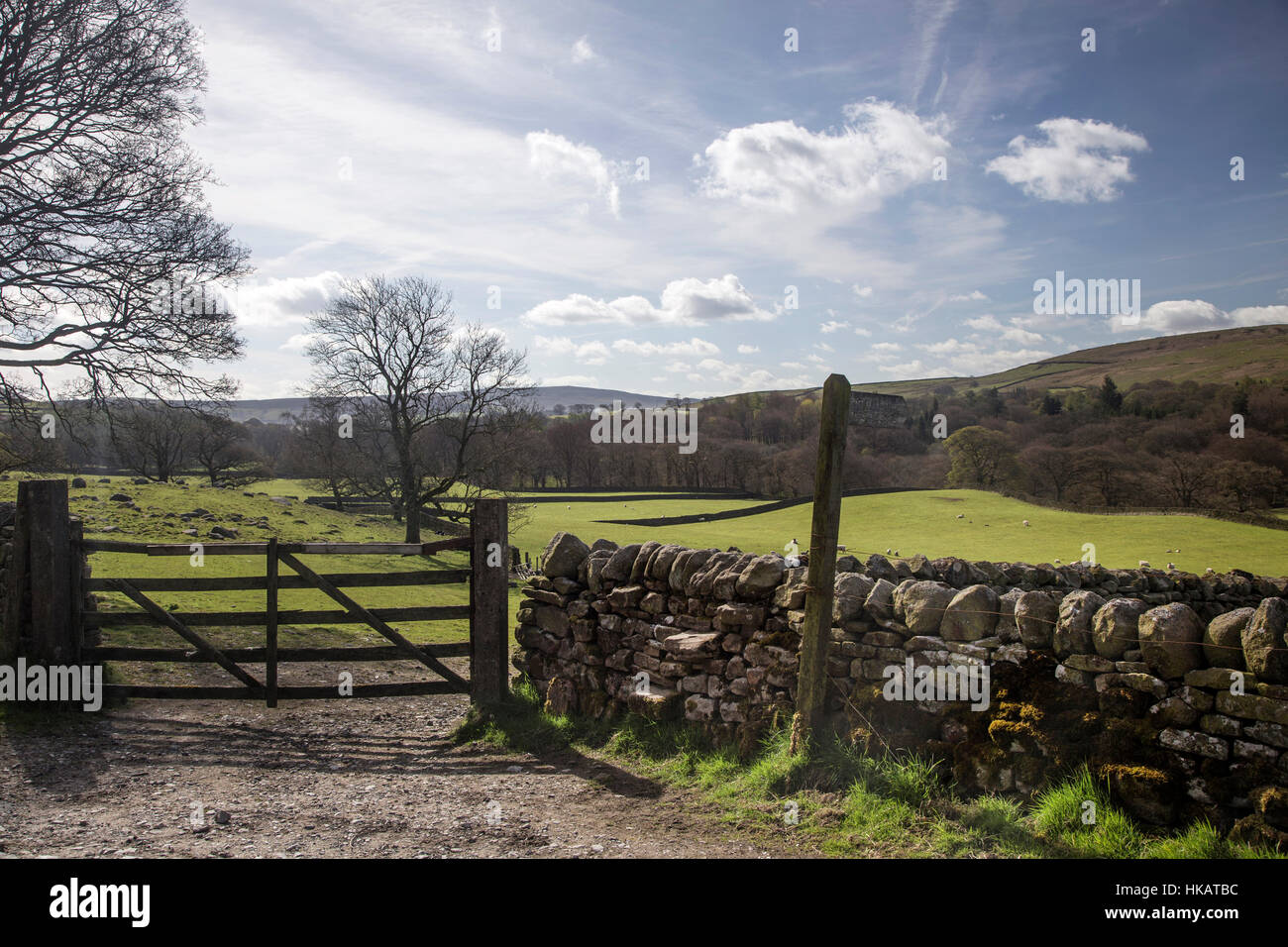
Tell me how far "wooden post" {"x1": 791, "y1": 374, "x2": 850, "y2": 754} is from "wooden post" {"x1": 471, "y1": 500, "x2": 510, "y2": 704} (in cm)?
314

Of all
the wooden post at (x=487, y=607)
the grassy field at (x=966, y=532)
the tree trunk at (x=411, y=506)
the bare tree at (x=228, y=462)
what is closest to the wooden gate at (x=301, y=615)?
the wooden post at (x=487, y=607)

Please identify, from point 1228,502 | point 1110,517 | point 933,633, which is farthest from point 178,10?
point 1228,502

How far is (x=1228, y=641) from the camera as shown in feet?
12.1

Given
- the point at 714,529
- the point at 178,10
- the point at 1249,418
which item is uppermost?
the point at 178,10

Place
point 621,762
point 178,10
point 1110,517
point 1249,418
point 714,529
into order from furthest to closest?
point 714,529 → point 1249,418 → point 1110,517 → point 178,10 → point 621,762

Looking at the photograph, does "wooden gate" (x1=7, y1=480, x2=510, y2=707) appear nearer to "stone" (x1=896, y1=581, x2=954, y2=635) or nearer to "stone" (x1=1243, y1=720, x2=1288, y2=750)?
"stone" (x1=896, y1=581, x2=954, y2=635)

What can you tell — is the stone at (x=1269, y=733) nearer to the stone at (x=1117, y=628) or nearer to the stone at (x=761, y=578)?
the stone at (x=1117, y=628)

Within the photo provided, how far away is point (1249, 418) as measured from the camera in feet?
138

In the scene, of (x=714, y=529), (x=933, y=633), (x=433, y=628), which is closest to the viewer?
(x=933, y=633)

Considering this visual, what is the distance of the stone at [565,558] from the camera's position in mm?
7371

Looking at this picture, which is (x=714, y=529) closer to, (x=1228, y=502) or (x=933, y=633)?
(x=1228, y=502)

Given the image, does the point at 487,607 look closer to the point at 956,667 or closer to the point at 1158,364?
the point at 956,667

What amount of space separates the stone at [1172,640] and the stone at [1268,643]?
225 millimetres

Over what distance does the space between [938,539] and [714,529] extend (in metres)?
13.9
